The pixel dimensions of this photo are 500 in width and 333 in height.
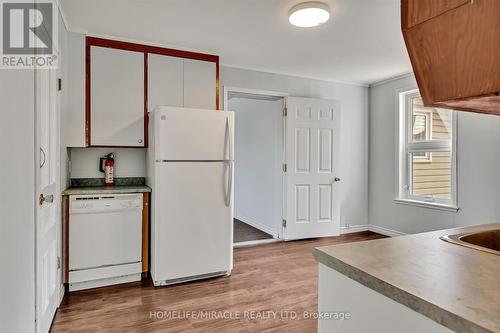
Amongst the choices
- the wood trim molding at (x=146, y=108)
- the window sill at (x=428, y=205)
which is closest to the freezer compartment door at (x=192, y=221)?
the wood trim molding at (x=146, y=108)

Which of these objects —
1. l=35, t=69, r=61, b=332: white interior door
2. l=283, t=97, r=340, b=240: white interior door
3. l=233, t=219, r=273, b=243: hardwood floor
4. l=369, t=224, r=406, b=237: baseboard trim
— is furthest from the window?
l=35, t=69, r=61, b=332: white interior door

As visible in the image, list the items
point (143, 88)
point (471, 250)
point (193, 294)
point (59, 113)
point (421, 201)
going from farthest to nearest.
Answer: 1. point (421, 201)
2. point (143, 88)
3. point (193, 294)
4. point (59, 113)
5. point (471, 250)

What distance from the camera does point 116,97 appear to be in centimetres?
294

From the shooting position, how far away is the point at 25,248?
1487 millimetres

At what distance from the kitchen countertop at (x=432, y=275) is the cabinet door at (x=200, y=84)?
2520 millimetres

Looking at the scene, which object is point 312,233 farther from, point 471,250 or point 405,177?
point 471,250

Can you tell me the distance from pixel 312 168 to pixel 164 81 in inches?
87.1

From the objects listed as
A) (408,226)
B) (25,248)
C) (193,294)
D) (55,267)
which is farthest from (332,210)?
(25,248)

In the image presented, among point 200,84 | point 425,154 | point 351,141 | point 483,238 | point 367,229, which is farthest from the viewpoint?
point 367,229

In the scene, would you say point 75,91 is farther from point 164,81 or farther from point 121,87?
point 164,81

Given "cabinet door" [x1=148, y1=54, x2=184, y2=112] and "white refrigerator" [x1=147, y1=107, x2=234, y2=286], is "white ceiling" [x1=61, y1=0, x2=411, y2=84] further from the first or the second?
"white refrigerator" [x1=147, y1=107, x2=234, y2=286]

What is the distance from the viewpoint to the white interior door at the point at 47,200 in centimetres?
169

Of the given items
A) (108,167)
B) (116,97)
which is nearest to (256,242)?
(108,167)

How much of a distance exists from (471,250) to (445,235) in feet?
0.76
